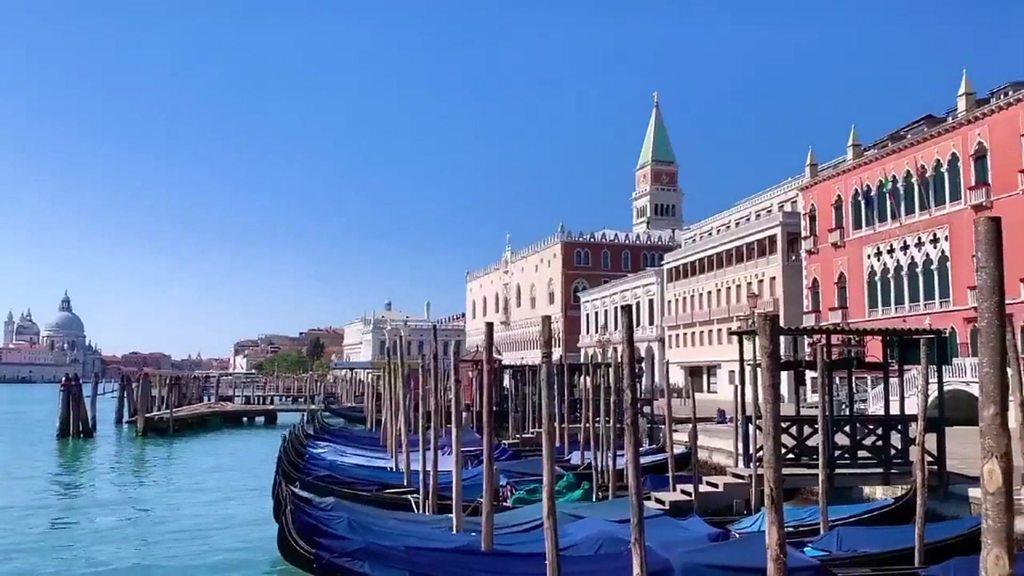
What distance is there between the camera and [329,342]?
359ft

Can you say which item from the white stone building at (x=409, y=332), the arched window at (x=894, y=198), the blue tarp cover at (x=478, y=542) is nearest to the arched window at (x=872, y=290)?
the arched window at (x=894, y=198)

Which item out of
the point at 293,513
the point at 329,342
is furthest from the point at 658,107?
the point at 329,342

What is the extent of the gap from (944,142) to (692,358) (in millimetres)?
15087

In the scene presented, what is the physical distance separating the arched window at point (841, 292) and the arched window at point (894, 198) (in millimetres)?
2449

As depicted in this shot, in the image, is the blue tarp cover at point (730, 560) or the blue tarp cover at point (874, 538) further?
the blue tarp cover at point (874, 538)

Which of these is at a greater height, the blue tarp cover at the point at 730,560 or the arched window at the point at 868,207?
the arched window at the point at 868,207

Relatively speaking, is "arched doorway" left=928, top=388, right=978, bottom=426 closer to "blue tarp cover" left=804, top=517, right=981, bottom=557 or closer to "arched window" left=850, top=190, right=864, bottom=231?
"arched window" left=850, top=190, right=864, bottom=231

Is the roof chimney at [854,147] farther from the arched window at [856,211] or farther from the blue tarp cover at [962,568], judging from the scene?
the blue tarp cover at [962,568]

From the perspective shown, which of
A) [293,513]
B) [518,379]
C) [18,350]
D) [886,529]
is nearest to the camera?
[886,529]

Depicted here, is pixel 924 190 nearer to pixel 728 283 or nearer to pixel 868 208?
pixel 868 208

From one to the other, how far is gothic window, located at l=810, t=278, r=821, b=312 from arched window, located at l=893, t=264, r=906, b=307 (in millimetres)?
3207

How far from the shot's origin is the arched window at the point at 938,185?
19.5 meters

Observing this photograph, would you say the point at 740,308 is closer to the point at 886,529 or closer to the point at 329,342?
the point at 886,529

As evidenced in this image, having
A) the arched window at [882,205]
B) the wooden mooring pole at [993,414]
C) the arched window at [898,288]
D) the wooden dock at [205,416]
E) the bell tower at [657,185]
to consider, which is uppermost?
the bell tower at [657,185]
